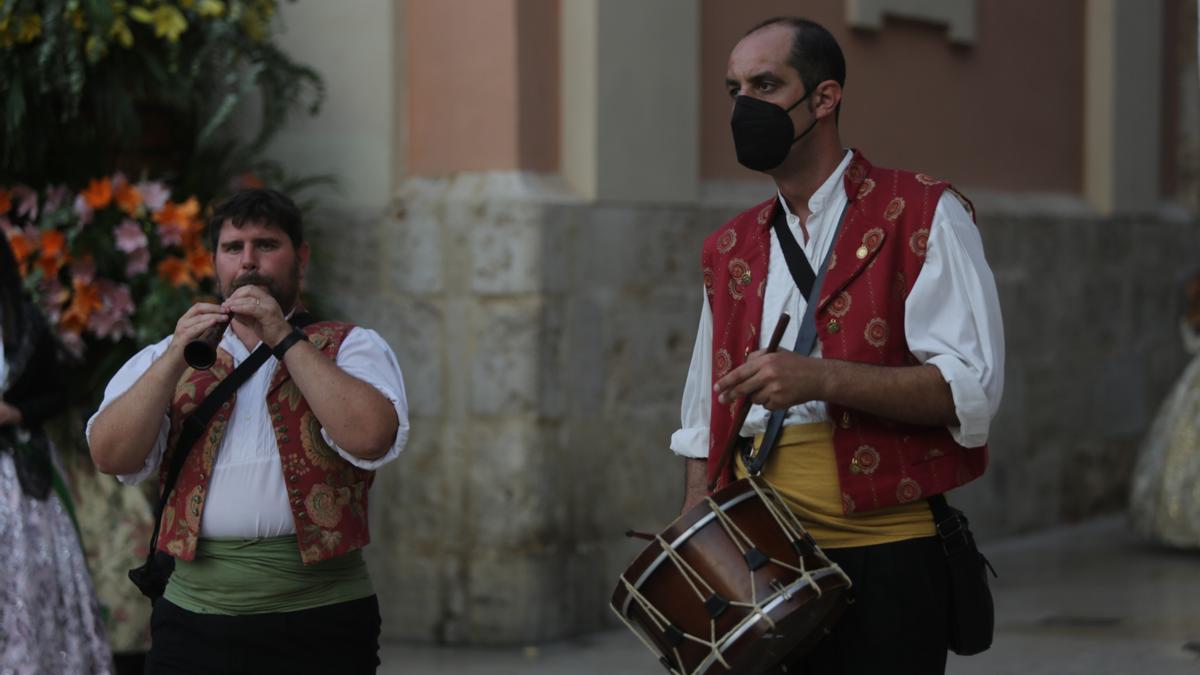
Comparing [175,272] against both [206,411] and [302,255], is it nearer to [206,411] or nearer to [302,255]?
[302,255]

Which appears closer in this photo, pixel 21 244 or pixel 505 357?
pixel 21 244

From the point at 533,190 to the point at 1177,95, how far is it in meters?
6.05

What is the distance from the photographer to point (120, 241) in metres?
6.12

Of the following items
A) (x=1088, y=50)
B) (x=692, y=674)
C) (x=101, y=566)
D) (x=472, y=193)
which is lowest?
(x=101, y=566)

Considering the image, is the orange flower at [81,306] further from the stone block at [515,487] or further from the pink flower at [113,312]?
the stone block at [515,487]

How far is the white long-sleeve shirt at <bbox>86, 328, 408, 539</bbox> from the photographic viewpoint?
3.62m

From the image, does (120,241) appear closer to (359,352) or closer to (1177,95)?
(359,352)

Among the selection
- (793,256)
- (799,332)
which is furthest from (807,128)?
(799,332)

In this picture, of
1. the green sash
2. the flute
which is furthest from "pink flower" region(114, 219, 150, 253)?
the flute

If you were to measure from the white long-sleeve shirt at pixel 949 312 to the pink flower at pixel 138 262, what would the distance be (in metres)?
3.29

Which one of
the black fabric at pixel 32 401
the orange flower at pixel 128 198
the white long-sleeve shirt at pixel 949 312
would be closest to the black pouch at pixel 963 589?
the white long-sleeve shirt at pixel 949 312

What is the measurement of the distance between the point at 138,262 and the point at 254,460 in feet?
8.89

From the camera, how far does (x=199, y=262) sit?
6.22 meters

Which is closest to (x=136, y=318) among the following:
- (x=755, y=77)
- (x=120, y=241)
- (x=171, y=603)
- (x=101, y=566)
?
(x=120, y=241)
